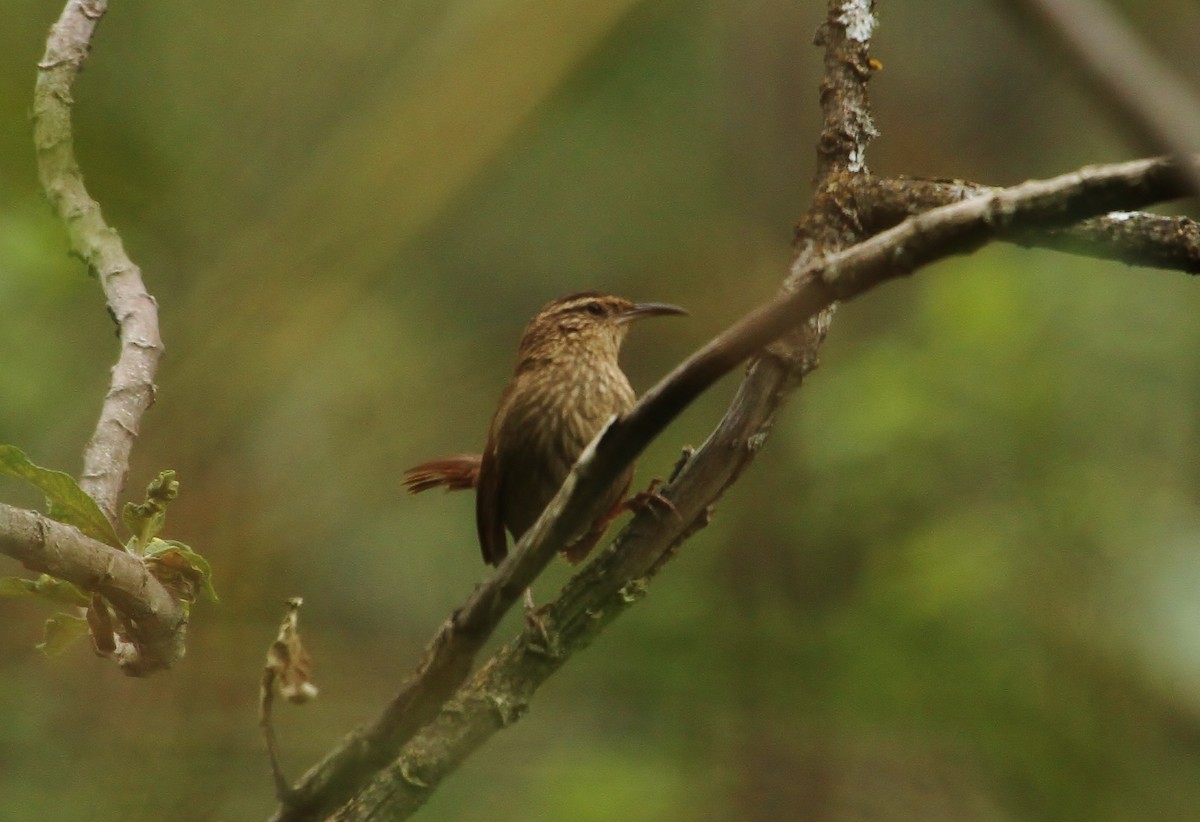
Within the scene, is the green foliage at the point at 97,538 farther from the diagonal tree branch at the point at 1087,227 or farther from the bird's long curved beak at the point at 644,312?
the bird's long curved beak at the point at 644,312

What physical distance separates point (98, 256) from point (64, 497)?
80 cm

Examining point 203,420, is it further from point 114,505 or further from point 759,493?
point 759,493

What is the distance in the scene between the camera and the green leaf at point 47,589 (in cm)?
201

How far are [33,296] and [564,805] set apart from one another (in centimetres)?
243

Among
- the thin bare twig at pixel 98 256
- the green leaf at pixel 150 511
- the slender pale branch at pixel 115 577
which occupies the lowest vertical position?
the slender pale branch at pixel 115 577

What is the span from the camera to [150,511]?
2074mm

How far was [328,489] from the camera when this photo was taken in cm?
480

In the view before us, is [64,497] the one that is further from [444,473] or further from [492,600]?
[444,473]

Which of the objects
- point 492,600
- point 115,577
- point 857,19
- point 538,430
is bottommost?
point 115,577

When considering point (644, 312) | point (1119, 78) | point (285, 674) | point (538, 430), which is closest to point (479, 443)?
point (644, 312)

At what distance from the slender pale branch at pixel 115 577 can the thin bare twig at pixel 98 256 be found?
32 centimetres

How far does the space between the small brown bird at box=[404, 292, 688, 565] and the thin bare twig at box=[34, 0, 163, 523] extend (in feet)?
5.21

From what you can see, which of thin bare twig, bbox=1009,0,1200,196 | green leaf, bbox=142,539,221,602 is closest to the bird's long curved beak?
green leaf, bbox=142,539,221,602

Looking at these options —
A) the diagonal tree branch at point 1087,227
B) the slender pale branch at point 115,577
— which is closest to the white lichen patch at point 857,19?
the diagonal tree branch at point 1087,227
